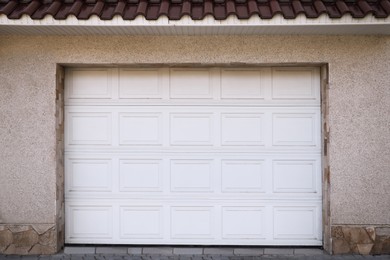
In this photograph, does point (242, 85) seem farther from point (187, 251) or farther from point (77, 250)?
point (77, 250)

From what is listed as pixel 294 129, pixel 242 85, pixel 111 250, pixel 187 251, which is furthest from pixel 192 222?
pixel 242 85

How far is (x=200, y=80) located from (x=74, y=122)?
1880 millimetres

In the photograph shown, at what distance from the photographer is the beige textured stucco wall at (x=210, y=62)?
20.2ft

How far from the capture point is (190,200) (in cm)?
654

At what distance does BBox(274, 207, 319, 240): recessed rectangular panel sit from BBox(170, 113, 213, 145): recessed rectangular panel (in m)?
1.44

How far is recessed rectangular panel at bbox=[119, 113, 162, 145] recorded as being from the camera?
21.4ft

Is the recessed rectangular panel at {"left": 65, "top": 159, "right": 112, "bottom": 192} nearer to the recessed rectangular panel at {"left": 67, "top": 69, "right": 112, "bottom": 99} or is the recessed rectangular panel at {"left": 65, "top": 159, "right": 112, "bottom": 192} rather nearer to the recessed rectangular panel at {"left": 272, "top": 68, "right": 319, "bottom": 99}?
the recessed rectangular panel at {"left": 67, "top": 69, "right": 112, "bottom": 99}

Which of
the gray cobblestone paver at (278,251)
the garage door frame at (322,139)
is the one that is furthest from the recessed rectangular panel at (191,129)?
the gray cobblestone paver at (278,251)

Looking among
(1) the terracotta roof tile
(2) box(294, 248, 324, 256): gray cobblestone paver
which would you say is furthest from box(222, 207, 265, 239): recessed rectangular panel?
(1) the terracotta roof tile

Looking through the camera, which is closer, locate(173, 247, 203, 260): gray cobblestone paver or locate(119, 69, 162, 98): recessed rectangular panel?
locate(173, 247, 203, 260): gray cobblestone paver

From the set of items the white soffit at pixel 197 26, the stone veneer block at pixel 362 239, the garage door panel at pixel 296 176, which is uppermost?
the white soffit at pixel 197 26

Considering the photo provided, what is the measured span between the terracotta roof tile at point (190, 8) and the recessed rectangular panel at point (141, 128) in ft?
5.28

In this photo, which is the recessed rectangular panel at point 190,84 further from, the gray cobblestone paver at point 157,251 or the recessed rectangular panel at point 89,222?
the gray cobblestone paver at point 157,251

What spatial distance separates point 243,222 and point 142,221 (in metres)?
1.43
